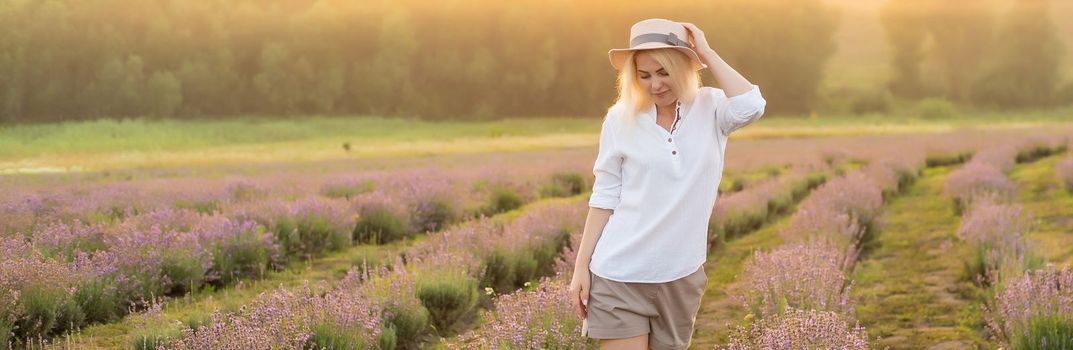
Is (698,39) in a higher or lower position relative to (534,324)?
higher

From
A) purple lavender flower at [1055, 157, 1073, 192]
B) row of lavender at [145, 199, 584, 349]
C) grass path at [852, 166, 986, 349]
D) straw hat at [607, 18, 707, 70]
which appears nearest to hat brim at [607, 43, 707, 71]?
straw hat at [607, 18, 707, 70]

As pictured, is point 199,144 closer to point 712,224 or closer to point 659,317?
point 712,224

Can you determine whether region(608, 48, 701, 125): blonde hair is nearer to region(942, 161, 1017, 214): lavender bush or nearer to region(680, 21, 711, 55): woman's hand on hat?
region(680, 21, 711, 55): woman's hand on hat

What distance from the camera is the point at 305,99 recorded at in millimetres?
12711

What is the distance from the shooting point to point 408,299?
527cm

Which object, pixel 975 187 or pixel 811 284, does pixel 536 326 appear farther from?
pixel 975 187

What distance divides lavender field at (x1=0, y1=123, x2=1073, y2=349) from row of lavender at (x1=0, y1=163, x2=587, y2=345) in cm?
2

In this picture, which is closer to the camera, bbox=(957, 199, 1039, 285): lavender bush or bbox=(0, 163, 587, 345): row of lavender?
bbox=(0, 163, 587, 345): row of lavender

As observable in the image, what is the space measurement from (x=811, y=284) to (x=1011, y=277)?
154 cm

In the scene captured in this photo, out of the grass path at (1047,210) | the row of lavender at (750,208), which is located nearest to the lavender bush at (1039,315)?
the grass path at (1047,210)

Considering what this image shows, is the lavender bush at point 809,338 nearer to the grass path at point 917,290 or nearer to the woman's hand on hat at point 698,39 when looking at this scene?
the woman's hand on hat at point 698,39

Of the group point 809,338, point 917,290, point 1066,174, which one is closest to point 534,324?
point 809,338

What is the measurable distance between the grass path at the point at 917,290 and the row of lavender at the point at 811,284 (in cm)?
23

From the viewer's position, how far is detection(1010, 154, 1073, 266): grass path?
773 centimetres
